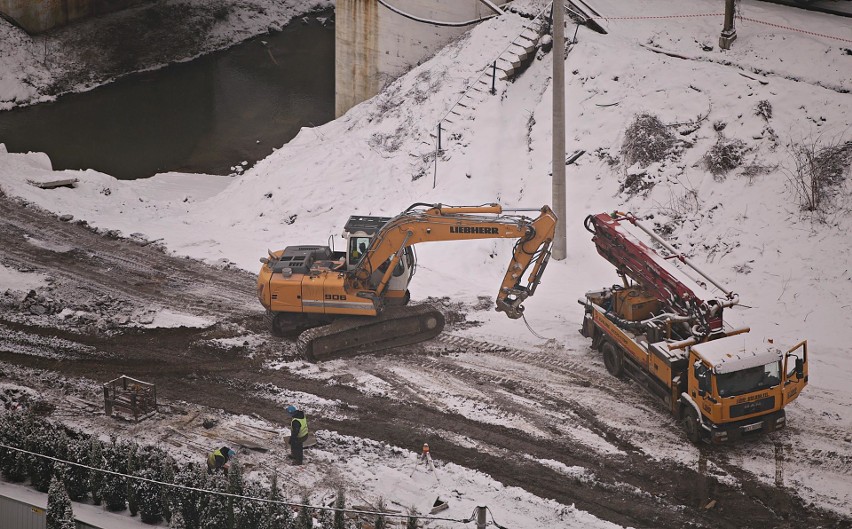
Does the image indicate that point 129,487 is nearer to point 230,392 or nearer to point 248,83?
point 230,392

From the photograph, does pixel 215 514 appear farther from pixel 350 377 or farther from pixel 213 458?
pixel 350 377

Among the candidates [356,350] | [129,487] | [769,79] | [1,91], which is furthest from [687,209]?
[1,91]

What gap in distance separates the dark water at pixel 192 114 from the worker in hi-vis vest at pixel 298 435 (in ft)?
66.1

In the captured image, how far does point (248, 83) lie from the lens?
47375 mm

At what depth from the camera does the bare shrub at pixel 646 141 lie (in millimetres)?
28000

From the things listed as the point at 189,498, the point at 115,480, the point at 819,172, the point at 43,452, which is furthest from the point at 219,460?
the point at 819,172

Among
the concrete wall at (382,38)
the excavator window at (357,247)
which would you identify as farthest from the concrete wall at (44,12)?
the excavator window at (357,247)

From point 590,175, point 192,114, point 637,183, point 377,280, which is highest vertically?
point 192,114

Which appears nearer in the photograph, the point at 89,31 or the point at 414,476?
the point at 414,476

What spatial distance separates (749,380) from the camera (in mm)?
19000

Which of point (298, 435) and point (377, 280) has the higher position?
point (377, 280)

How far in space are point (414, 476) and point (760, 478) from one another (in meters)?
6.05

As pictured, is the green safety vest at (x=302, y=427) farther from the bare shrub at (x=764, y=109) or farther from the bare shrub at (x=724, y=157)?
the bare shrub at (x=764, y=109)

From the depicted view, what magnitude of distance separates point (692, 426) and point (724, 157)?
10135mm
